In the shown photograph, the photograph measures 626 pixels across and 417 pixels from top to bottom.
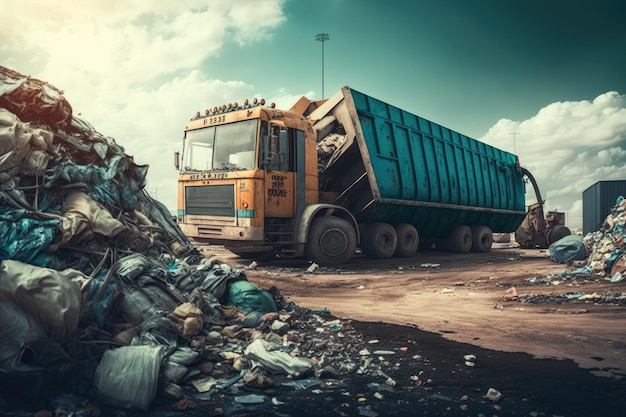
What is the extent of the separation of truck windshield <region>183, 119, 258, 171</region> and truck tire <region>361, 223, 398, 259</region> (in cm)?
344

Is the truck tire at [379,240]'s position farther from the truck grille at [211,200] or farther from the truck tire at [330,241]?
the truck grille at [211,200]

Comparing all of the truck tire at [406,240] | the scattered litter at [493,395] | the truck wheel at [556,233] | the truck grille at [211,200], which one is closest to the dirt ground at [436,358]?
the scattered litter at [493,395]

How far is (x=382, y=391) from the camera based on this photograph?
319 cm

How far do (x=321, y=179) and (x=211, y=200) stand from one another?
2.76 metres

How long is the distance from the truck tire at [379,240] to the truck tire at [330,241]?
3.18ft

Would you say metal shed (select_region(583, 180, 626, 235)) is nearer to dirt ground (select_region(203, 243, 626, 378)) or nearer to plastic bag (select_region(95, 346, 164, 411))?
dirt ground (select_region(203, 243, 626, 378))

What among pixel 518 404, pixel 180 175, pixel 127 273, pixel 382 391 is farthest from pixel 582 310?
pixel 180 175

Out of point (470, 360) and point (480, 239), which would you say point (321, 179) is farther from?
point (470, 360)

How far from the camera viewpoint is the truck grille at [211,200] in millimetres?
8891

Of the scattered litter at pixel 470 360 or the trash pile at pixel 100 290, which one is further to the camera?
the scattered litter at pixel 470 360

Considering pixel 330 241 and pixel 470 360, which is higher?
pixel 330 241

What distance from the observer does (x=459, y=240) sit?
14094 millimetres

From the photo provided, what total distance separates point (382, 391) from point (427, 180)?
951cm

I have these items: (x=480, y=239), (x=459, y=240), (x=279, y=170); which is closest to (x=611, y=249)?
(x=459, y=240)
